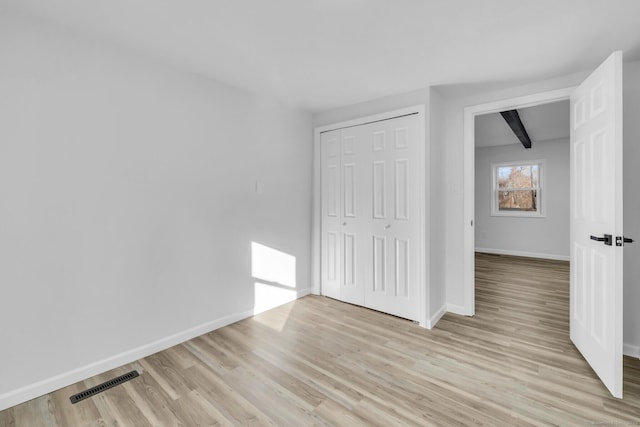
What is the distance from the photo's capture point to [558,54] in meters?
2.28

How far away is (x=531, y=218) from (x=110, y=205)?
718cm

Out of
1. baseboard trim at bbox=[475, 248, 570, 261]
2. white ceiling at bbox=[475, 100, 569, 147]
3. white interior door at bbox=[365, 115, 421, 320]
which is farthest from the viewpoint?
baseboard trim at bbox=[475, 248, 570, 261]

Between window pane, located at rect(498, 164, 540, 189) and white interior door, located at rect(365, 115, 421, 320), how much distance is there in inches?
190

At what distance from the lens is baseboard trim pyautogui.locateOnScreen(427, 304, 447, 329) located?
2875 millimetres

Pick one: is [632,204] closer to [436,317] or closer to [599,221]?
[599,221]

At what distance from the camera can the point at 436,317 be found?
119 inches

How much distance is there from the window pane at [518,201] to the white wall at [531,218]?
18cm

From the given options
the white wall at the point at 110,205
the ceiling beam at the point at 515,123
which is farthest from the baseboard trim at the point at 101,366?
the ceiling beam at the point at 515,123

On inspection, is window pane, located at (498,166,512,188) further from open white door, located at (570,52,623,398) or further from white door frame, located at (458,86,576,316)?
open white door, located at (570,52,623,398)

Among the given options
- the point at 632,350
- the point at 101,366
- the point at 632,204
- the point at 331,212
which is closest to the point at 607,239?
the point at 632,204

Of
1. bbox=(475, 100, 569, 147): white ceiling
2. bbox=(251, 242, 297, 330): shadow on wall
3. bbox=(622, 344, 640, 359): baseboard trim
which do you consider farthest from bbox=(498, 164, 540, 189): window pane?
bbox=(251, 242, 297, 330): shadow on wall

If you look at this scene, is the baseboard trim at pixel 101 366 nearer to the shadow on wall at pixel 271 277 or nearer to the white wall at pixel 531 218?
the shadow on wall at pixel 271 277

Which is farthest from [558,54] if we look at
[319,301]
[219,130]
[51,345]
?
[51,345]

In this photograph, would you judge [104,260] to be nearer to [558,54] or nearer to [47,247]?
[47,247]
